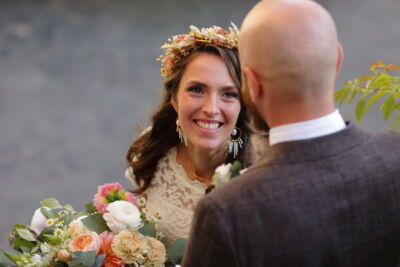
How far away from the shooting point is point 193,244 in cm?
136

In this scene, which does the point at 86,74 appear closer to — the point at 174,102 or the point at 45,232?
the point at 174,102

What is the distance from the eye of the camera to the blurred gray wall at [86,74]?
20.7 feet

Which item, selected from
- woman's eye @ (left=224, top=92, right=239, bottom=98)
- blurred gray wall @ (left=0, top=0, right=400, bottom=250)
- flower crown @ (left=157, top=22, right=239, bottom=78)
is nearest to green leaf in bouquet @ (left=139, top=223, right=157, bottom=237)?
woman's eye @ (left=224, top=92, right=239, bottom=98)

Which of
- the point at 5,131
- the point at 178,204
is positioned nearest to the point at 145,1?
the point at 5,131

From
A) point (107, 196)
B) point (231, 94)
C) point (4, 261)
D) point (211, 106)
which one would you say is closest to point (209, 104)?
point (211, 106)

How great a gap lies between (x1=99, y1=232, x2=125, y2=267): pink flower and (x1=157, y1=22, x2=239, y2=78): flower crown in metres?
0.88

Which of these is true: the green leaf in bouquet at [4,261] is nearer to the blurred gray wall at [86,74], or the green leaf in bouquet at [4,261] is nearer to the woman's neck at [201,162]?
the woman's neck at [201,162]

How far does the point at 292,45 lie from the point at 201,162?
1.36 metres

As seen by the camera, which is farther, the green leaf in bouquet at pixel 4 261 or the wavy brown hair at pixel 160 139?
the wavy brown hair at pixel 160 139

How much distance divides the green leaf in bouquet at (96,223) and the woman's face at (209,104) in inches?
19.3

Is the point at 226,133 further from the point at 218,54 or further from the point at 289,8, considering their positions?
the point at 289,8

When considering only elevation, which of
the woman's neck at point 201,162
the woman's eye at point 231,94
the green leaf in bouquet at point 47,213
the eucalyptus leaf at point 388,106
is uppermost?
the woman's eye at point 231,94

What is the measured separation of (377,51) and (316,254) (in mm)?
6163

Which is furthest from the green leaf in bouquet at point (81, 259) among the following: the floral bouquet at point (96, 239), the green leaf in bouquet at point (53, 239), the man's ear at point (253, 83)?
the man's ear at point (253, 83)
